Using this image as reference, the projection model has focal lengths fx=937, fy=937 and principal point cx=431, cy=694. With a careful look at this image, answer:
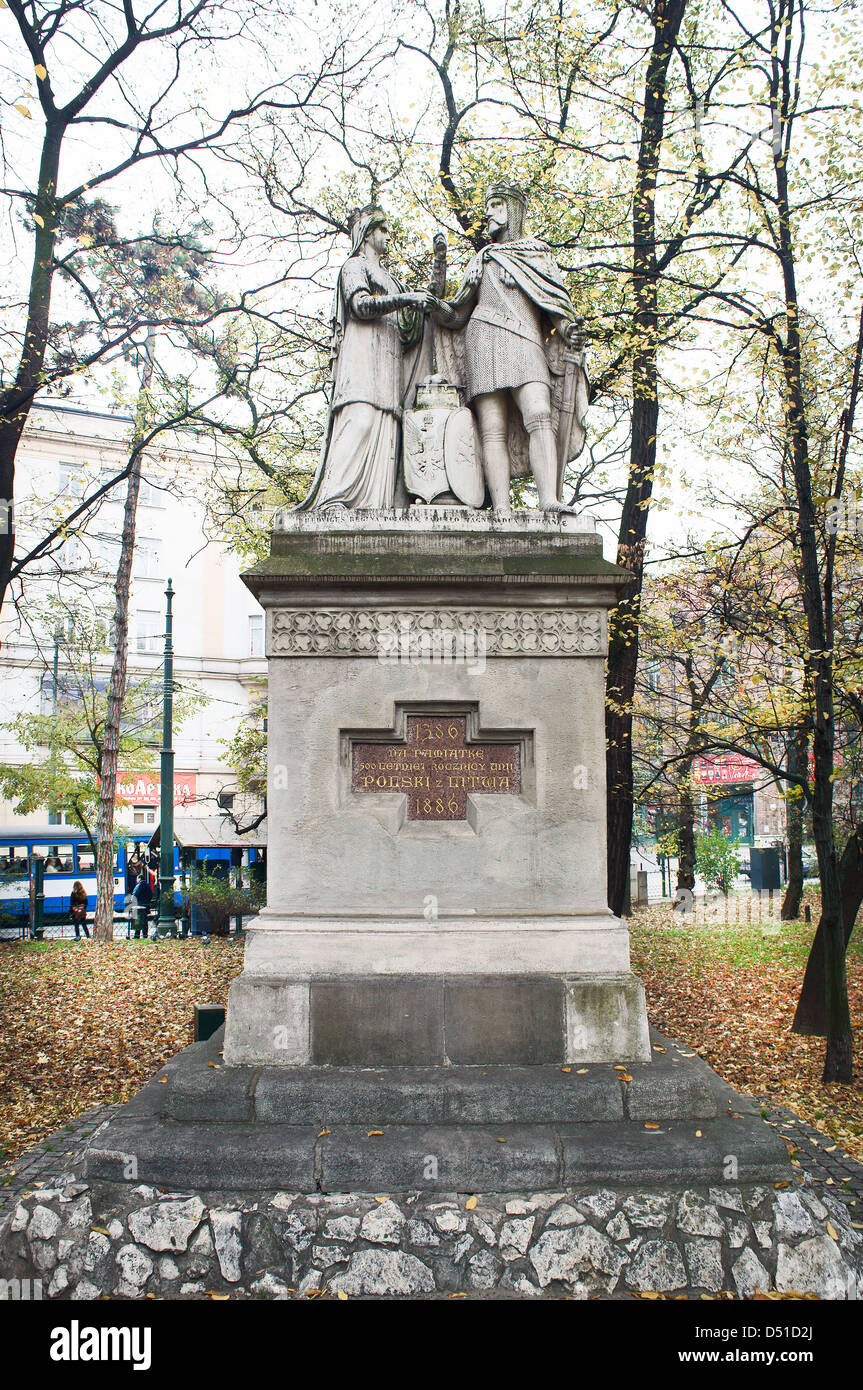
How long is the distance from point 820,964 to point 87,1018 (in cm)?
831

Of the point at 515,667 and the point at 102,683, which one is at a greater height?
the point at 102,683

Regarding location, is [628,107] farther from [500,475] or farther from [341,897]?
[341,897]

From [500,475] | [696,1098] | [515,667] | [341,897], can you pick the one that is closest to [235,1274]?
[341,897]

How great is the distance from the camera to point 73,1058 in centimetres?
943

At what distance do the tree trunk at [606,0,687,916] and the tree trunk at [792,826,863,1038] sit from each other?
112 inches

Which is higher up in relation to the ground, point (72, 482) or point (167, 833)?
point (72, 482)

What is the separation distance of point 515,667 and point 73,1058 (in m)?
7.08

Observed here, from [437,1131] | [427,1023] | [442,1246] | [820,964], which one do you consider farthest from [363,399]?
[820,964]

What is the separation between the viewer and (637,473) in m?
12.0

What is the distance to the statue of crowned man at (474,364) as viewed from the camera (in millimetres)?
5430

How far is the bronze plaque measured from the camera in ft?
16.5

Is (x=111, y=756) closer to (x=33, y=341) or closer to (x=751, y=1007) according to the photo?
(x=33, y=341)

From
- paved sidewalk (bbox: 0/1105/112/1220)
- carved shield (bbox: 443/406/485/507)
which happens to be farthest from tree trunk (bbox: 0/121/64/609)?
carved shield (bbox: 443/406/485/507)
